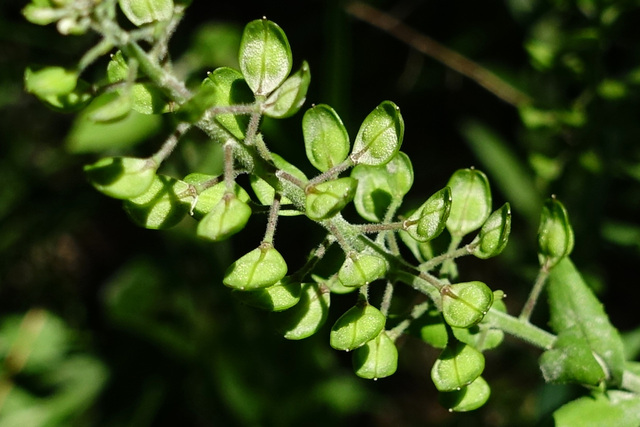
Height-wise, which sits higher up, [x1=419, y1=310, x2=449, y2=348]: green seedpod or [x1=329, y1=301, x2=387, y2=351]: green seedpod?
[x1=329, y1=301, x2=387, y2=351]: green seedpod

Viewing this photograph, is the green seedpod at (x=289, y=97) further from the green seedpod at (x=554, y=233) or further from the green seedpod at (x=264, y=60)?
the green seedpod at (x=554, y=233)

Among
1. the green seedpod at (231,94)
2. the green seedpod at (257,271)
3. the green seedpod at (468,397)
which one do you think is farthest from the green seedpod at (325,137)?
the green seedpod at (468,397)

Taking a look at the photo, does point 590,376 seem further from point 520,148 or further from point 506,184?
point 520,148

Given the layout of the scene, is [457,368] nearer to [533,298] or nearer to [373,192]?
[533,298]

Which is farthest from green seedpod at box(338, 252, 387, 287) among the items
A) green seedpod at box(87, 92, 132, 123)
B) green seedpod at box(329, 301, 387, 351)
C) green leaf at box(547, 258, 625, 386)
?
green leaf at box(547, 258, 625, 386)

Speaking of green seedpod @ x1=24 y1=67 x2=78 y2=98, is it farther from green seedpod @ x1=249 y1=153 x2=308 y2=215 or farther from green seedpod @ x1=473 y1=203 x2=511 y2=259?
green seedpod @ x1=473 y1=203 x2=511 y2=259

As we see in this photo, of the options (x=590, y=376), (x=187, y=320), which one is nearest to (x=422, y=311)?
(x=590, y=376)
